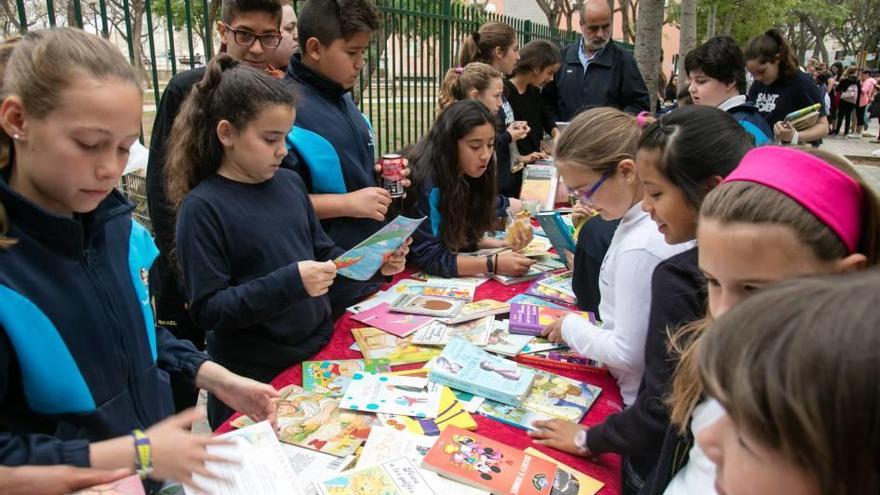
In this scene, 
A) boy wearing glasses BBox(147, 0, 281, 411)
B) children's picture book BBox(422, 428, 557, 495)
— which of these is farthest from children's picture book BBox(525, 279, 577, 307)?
boy wearing glasses BBox(147, 0, 281, 411)

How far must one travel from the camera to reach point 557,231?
111 inches

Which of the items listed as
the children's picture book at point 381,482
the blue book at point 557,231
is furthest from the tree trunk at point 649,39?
the children's picture book at point 381,482

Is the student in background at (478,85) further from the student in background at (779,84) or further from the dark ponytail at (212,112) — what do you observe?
the dark ponytail at (212,112)

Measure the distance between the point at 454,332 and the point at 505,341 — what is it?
0.20 m

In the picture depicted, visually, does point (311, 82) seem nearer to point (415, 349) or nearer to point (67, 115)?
point (415, 349)

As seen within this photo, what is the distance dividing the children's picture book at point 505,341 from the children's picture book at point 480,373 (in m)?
0.06

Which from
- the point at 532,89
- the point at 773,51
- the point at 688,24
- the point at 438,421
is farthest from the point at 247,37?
the point at 688,24

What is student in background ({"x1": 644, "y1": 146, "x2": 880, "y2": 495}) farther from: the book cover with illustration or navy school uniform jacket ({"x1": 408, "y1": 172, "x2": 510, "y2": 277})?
navy school uniform jacket ({"x1": 408, "y1": 172, "x2": 510, "y2": 277})

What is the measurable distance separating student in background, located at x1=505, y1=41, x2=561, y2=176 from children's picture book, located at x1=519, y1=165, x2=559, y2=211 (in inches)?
19.1

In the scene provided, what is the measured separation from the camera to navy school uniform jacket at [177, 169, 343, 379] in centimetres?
185

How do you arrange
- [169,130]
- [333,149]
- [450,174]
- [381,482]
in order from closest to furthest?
1. [381,482]
2. [169,130]
3. [333,149]
4. [450,174]

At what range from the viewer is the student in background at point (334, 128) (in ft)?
8.28

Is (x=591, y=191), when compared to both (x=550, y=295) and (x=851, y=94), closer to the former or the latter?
(x=550, y=295)

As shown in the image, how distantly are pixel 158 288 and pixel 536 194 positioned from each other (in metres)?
2.61
